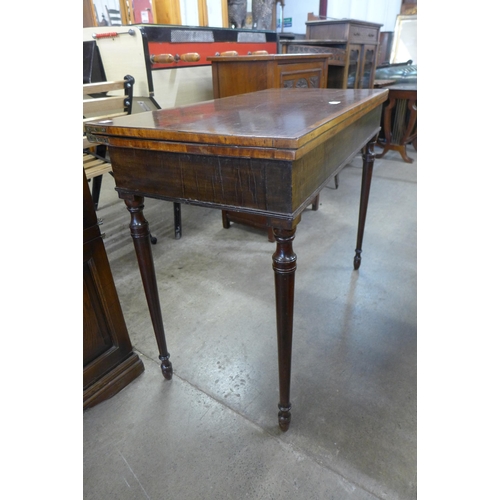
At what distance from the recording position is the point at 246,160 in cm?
73

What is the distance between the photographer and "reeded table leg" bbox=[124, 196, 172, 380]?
982 millimetres

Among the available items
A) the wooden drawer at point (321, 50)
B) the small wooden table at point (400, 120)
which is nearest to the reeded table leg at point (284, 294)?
the wooden drawer at point (321, 50)

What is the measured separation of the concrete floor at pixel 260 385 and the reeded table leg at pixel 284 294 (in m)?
0.17

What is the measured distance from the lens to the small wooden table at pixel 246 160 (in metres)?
0.71

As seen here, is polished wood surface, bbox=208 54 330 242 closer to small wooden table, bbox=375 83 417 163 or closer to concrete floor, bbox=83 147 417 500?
concrete floor, bbox=83 147 417 500

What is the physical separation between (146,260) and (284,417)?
23.7 inches

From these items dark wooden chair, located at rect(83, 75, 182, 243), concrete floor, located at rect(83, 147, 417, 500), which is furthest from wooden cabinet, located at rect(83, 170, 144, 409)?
dark wooden chair, located at rect(83, 75, 182, 243)

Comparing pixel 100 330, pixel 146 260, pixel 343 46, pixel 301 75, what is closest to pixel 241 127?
pixel 146 260

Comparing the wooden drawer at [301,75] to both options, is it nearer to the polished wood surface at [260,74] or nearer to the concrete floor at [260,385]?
the polished wood surface at [260,74]

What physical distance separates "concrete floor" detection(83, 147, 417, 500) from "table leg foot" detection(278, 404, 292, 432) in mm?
27

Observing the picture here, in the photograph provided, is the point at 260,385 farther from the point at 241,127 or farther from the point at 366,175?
the point at 366,175

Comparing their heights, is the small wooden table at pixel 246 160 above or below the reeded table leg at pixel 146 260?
above

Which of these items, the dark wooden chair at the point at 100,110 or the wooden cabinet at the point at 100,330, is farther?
the dark wooden chair at the point at 100,110
